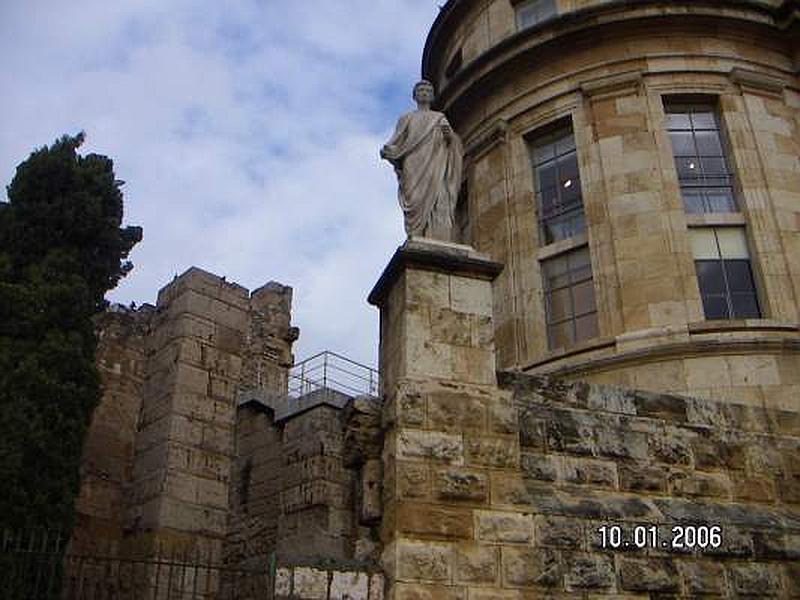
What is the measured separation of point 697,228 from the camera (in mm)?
14766

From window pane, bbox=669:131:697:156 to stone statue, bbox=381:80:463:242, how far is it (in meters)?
7.56

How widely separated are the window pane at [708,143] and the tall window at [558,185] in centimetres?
214

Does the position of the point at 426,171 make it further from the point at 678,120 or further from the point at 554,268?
the point at 678,120

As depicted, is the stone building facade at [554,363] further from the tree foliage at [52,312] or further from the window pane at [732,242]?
the tree foliage at [52,312]

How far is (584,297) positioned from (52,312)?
28.8 ft

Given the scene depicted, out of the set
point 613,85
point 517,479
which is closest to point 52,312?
point 517,479

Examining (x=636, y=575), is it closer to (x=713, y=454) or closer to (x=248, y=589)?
(x=713, y=454)

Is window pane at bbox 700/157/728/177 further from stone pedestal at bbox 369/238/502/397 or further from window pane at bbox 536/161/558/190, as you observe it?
stone pedestal at bbox 369/238/502/397

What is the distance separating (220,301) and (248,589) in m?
5.10

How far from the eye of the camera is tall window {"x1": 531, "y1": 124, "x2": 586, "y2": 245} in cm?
1577

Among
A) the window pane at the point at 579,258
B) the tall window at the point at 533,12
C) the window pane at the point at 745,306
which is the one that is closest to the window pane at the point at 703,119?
the window pane at the point at 579,258

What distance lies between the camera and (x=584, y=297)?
15.0m

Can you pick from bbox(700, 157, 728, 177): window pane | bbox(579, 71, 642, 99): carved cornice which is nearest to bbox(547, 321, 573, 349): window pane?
bbox(700, 157, 728, 177): window pane

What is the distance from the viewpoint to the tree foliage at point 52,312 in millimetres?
13055
